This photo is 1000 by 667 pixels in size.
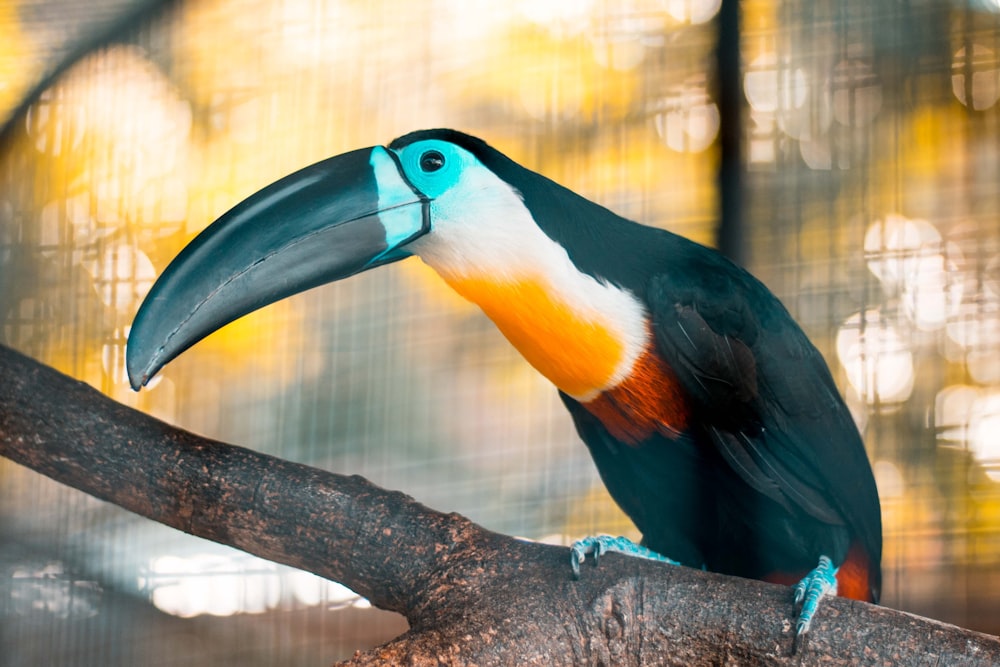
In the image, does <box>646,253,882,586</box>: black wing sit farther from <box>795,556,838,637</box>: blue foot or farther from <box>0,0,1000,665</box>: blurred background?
<box>0,0,1000,665</box>: blurred background

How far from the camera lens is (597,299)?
3.86 ft

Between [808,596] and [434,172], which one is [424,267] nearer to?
[434,172]

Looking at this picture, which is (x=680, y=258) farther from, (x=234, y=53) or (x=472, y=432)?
(x=234, y=53)

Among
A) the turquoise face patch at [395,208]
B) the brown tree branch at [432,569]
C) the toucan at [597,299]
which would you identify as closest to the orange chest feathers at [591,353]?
the toucan at [597,299]

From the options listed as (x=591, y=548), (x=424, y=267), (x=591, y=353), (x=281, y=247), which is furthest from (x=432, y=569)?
(x=424, y=267)

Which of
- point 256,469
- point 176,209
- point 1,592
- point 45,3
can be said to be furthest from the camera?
point 176,209

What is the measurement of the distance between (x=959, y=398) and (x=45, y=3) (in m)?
1.55

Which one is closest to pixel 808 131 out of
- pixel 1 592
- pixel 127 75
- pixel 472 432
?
pixel 472 432

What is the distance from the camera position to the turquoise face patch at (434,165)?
1198 mm

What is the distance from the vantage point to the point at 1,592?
128cm

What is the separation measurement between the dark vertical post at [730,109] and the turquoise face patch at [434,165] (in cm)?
51

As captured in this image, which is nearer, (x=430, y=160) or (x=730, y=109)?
(x=430, y=160)

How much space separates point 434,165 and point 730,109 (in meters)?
0.57

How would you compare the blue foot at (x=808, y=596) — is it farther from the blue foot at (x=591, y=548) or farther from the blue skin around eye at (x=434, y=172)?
the blue skin around eye at (x=434, y=172)
